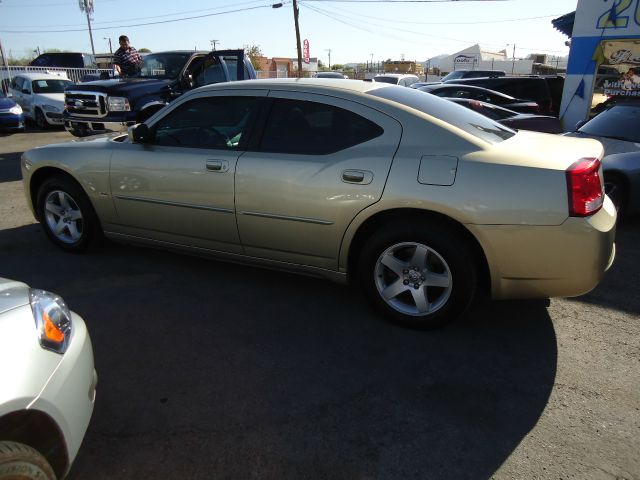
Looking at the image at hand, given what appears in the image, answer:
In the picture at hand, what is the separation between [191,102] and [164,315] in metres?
1.78

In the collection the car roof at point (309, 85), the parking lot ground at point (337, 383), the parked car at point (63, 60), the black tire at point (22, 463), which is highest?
the parked car at point (63, 60)

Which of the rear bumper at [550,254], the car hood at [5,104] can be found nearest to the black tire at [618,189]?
the rear bumper at [550,254]

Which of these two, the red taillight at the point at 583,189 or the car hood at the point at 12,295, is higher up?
the red taillight at the point at 583,189

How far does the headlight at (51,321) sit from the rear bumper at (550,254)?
88.8 inches

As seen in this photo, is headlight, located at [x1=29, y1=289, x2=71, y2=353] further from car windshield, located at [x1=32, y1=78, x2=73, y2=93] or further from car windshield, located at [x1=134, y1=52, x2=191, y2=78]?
car windshield, located at [x1=32, y1=78, x2=73, y2=93]

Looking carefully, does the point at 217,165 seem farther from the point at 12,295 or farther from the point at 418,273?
the point at 12,295

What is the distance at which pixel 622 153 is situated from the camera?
18.8 ft

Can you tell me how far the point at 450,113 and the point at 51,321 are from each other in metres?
2.87

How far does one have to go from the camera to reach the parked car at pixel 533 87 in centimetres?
1262

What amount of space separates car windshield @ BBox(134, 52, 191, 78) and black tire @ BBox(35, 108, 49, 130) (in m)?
6.84

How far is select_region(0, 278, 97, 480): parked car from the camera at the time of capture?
1.55m

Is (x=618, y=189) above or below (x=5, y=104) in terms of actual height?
below

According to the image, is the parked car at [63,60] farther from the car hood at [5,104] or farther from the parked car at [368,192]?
the parked car at [368,192]

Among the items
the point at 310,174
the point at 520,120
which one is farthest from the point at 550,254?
the point at 520,120
